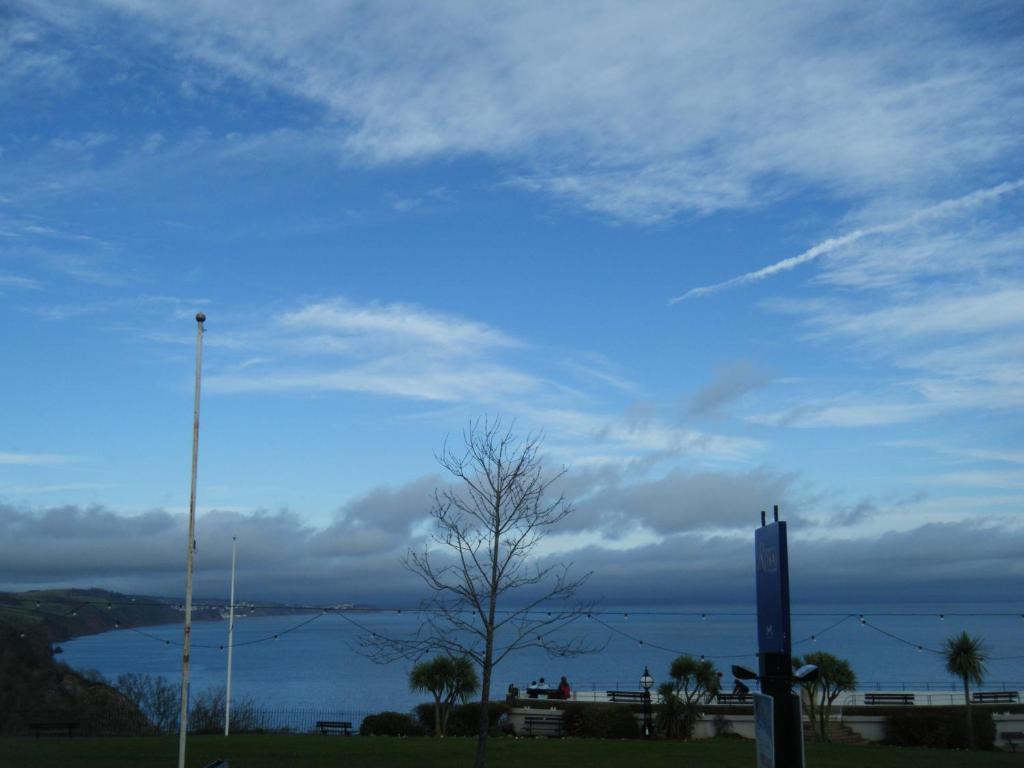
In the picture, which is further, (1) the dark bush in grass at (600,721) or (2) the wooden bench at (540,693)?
(2) the wooden bench at (540,693)

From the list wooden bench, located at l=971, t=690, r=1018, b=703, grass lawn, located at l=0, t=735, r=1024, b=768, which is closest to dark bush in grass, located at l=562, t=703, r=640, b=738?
grass lawn, located at l=0, t=735, r=1024, b=768

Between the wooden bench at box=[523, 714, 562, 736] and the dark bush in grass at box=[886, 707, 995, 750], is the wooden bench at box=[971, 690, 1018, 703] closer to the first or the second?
the dark bush in grass at box=[886, 707, 995, 750]

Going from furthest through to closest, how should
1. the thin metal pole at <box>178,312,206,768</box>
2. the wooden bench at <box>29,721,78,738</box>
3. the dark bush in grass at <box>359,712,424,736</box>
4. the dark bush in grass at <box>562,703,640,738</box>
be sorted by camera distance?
1. the dark bush in grass at <box>359,712,424,736</box>
2. the dark bush in grass at <box>562,703,640,738</box>
3. the wooden bench at <box>29,721,78,738</box>
4. the thin metal pole at <box>178,312,206,768</box>

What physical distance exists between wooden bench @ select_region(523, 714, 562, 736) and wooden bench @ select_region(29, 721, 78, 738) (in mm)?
15282

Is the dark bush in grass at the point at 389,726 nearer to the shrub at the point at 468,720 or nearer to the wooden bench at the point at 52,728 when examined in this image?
the shrub at the point at 468,720

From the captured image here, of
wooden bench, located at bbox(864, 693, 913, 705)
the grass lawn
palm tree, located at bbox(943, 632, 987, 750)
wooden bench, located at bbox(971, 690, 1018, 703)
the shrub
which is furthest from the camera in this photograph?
wooden bench, located at bbox(971, 690, 1018, 703)

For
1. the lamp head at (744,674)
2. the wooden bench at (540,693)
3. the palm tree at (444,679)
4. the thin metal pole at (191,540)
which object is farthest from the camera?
the wooden bench at (540,693)

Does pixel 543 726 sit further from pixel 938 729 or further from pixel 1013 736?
pixel 1013 736

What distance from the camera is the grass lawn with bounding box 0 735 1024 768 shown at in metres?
24.5

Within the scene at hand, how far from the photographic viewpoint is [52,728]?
36.5m

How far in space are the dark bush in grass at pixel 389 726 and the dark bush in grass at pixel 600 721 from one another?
5532mm

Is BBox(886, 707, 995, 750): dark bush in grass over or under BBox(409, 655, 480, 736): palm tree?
under

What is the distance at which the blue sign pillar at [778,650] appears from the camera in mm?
11641

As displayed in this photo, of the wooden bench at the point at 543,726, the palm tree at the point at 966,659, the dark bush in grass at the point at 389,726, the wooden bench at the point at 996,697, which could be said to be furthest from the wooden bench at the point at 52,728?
the wooden bench at the point at 996,697
